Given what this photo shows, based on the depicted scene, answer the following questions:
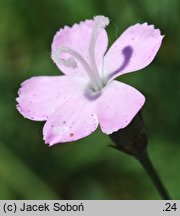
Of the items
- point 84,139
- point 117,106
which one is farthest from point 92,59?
point 84,139

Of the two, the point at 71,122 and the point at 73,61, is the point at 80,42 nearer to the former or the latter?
the point at 73,61

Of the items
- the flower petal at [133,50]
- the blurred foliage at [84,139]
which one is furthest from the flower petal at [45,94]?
the blurred foliage at [84,139]

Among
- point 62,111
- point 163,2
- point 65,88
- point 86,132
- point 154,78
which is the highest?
point 163,2

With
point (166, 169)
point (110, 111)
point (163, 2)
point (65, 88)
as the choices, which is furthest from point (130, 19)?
point (110, 111)
